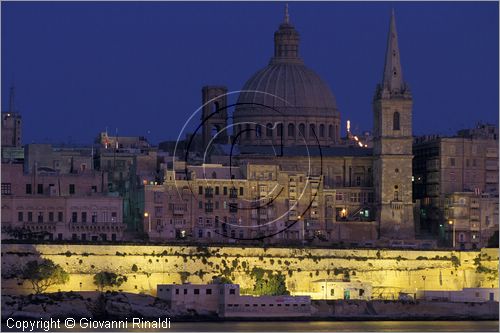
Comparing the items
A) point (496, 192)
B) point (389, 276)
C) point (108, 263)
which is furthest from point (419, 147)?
point (108, 263)

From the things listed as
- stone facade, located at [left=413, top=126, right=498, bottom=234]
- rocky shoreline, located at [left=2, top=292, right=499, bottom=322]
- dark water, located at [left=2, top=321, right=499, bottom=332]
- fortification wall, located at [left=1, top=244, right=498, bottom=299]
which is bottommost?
dark water, located at [left=2, top=321, right=499, bottom=332]

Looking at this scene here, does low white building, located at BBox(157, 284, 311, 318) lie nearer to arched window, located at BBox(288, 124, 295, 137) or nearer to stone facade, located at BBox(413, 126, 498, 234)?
stone facade, located at BBox(413, 126, 498, 234)

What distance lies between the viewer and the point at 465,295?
8588cm

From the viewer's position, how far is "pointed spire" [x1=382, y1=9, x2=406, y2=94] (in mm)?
95625

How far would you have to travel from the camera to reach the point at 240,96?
102 m

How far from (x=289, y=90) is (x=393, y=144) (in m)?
6.10

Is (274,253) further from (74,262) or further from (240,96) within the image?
(240,96)

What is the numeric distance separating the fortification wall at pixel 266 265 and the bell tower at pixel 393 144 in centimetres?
514

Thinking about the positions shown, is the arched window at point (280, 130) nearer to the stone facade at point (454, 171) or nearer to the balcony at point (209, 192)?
the stone facade at point (454, 171)

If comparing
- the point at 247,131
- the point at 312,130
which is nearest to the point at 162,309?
the point at 247,131

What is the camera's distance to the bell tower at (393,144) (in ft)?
312

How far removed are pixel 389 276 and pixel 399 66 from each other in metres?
10.0

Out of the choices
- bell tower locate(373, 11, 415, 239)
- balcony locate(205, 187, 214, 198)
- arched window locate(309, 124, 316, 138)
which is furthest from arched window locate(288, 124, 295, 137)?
balcony locate(205, 187, 214, 198)

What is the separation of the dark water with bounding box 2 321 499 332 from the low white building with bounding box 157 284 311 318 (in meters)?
1.04
